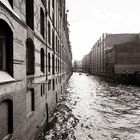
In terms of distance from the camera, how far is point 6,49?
15.3 ft

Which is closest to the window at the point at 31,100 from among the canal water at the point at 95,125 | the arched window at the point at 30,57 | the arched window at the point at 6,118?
the arched window at the point at 30,57

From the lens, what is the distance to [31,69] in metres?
6.98

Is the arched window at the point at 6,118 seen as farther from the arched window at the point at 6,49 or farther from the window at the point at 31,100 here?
the window at the point at 31,100

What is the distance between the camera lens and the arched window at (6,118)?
426 centimetres

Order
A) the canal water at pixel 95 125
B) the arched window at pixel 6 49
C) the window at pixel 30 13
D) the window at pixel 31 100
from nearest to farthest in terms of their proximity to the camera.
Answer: the arched window at pixel 6 49
the window at pixel 31 100
the window at pixel 30 13
the canal water at pixel 95 125

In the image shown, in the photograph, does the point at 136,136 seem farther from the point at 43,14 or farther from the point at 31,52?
the point at 43,14

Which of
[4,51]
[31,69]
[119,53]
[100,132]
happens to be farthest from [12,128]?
[119,53]

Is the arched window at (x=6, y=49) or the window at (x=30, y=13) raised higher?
the window at (x=30, y=13)

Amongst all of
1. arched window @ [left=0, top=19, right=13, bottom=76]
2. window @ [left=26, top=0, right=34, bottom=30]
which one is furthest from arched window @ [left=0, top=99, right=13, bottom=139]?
window @ [left=26, top=0, right=34, bottom=30]

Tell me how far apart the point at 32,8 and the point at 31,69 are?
250cm

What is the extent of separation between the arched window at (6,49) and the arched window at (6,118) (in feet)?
2.75

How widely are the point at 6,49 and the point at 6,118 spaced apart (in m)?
1.84

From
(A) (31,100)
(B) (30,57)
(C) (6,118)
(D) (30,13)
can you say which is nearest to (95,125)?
(A) (31,100)

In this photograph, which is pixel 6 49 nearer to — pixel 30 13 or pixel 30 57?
pixel 30 57
